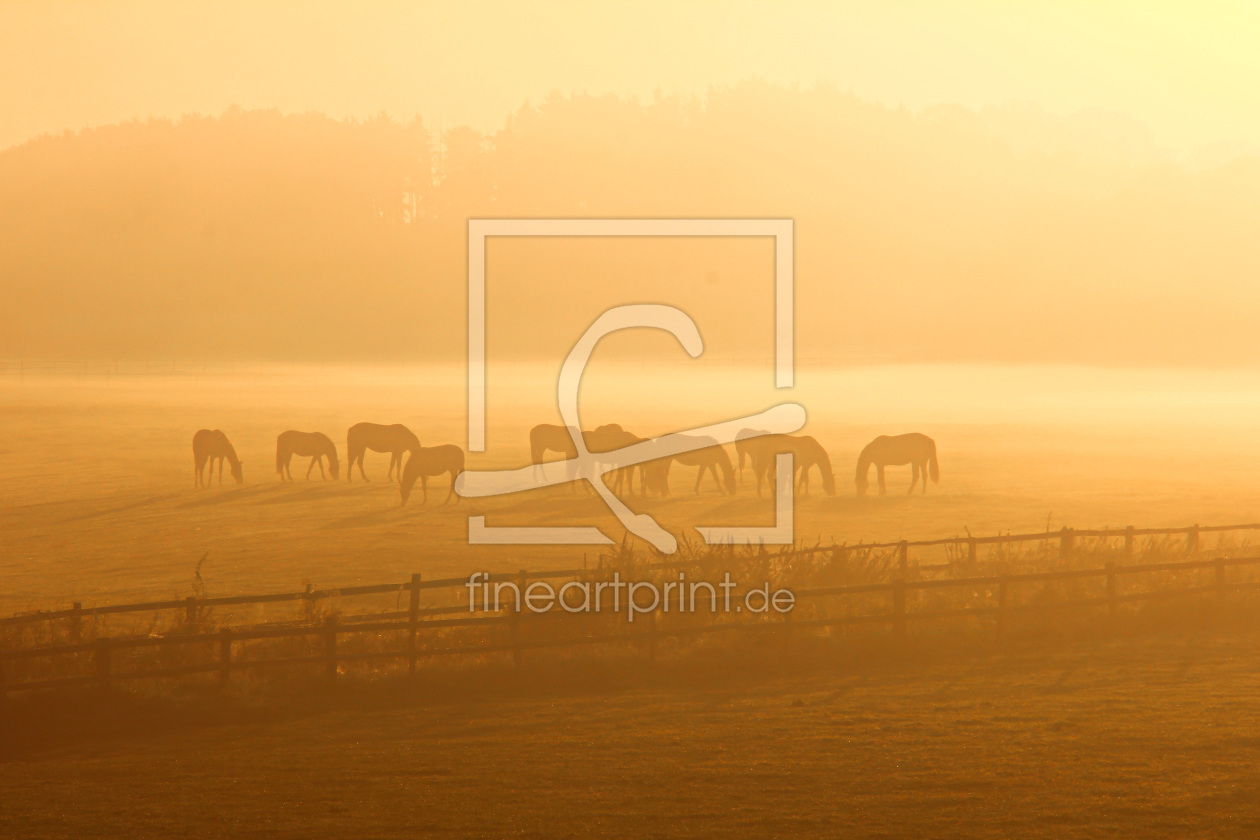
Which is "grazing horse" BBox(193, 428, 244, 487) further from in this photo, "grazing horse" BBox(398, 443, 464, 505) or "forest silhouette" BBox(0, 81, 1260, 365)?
"forest silhouette" BBox(0, 81, 1260, 365)

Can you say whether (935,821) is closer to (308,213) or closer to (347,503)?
(347,503)

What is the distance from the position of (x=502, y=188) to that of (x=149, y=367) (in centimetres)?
6673

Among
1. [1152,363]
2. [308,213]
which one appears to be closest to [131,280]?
[308,213]

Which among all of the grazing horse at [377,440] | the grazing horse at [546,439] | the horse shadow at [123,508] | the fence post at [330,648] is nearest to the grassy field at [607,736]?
the fence post at [330,648]

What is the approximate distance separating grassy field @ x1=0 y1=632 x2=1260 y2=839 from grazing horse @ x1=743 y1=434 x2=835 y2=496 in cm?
1417

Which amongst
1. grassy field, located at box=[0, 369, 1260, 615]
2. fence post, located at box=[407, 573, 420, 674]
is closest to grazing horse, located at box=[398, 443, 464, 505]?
grassy field, located at box=[0, 369, 1260, 615]

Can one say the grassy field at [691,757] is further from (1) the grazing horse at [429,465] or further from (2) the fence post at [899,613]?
(1) the grazing horse at [429,465]

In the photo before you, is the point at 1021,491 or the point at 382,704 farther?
the point at 1021,491

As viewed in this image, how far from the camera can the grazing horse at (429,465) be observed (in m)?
26.5

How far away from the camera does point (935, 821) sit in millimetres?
9008

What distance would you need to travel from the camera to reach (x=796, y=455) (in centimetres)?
2842

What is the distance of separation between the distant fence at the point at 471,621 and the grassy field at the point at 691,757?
355mm

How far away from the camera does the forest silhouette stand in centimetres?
12438

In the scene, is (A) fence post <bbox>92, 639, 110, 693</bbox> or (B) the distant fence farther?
(B) the distant fence
